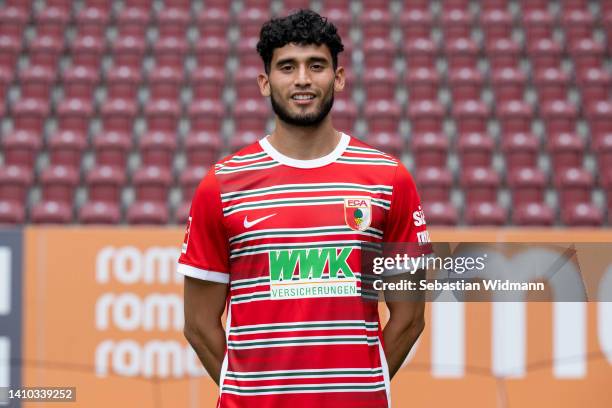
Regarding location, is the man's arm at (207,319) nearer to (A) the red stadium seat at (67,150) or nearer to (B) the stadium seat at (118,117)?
(A) the red stadium seat at (67,150)

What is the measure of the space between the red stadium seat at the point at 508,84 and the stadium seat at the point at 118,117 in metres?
3.86

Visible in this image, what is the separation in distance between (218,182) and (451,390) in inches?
105

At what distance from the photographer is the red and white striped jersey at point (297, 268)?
1.60m

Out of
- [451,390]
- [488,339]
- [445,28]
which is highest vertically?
[445,28]

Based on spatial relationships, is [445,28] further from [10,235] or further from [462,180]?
[10,235]

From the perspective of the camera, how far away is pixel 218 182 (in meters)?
1.68

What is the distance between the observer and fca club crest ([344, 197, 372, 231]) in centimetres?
162

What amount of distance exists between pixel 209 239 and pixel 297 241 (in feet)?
0.64

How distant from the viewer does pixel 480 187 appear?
7.44 m

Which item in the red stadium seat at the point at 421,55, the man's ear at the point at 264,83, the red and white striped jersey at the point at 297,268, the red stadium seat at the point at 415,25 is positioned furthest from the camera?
the red stadium seat at the point at 415,25

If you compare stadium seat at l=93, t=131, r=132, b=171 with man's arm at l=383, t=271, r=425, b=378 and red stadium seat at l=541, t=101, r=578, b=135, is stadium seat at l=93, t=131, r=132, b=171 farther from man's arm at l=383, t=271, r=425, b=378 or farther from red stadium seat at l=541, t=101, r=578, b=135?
man's arm at l=383, t=271, r=425, b=378

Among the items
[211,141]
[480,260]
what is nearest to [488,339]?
[480,260]

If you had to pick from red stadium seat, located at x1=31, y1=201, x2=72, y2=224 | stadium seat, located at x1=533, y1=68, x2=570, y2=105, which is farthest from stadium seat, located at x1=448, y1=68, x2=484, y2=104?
red stadium seat, located at x1=31, y1=201, x2=72, y2=224

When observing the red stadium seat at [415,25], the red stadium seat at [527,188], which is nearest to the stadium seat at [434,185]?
the red stadium seat at [527,188]
